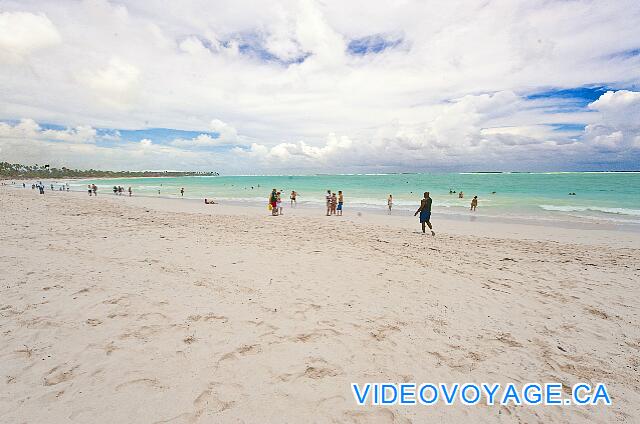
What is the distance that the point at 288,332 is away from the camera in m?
4.61

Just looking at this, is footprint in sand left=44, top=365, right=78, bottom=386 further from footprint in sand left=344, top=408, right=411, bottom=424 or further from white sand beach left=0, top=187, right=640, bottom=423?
footprint in sand left=344, top=408, right=411, bottom=424

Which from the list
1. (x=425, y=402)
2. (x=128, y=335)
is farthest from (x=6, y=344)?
(x=425, y=402)

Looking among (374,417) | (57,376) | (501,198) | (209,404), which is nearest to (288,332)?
(209,404)

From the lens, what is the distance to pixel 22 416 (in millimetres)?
2922

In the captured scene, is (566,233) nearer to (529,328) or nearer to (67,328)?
(529,328)

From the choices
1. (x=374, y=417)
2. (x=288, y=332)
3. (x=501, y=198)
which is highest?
(x=501, y=198)

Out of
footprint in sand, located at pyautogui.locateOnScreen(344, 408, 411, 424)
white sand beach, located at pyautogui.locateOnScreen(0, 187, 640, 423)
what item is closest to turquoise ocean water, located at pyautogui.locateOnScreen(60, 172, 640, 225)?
white sand beach, located at pyautogui.locateOnScreen(0, 187, 640, 423)

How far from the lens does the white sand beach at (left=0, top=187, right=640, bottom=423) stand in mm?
3230

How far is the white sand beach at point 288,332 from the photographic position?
10.6ft

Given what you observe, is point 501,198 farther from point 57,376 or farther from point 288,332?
point 57,376

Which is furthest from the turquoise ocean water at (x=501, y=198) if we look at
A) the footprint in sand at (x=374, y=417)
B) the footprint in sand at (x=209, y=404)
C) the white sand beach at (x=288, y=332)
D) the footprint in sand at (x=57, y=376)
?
the footprint in sand at (x=57, y=376)

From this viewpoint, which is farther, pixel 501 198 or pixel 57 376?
A: pixel 501 198

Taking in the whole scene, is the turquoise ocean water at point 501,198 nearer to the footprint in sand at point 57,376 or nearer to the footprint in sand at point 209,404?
the footprint in sand at point 209,404

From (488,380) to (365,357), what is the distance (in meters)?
1.53
